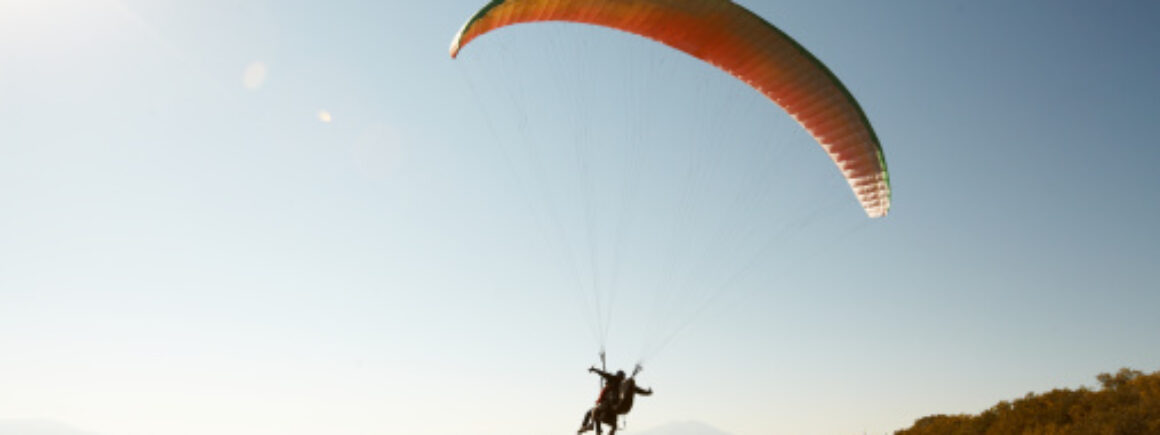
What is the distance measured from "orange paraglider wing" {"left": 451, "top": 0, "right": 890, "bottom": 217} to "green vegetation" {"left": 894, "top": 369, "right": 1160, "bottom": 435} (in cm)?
519

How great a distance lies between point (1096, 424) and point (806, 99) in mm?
7527

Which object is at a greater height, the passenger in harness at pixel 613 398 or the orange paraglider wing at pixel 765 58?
the orange paraglider wing at pixel 765 58

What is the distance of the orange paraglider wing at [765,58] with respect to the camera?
11.9 metres

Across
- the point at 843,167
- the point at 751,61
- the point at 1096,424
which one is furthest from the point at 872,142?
the point at 1096,424

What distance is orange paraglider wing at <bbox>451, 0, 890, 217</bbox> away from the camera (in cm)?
1185

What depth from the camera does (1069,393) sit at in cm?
1468

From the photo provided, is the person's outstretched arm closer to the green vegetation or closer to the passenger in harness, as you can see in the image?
the passenger in harness

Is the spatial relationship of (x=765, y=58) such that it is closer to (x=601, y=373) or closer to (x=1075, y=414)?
(x=601, y=373)

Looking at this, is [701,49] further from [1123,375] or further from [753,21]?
[1123,375]

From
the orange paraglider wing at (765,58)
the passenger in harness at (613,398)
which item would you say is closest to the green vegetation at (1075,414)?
the orange paraglider wing at (765,58)

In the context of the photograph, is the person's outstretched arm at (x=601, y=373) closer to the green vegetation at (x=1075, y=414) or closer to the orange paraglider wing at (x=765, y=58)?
the orange paraglider wing at (x=765, y=58)

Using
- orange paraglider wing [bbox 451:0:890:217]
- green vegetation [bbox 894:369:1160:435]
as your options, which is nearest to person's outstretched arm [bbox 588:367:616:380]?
orange paraglider wing [bbox 451:0:890:217]

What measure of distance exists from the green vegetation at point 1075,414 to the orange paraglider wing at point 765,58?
5.19 meters

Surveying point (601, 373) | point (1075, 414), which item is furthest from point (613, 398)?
point (1075, 414)
